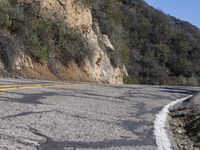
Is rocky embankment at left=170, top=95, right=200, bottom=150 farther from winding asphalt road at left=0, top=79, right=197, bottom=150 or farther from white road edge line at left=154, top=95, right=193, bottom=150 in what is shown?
winding asphalt road at left=0, top=79, right=197, bottom=150

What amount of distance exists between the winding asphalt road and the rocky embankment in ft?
1.50

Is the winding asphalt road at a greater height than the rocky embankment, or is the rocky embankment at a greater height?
the winding asphalt road

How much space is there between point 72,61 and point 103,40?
29.1 feet

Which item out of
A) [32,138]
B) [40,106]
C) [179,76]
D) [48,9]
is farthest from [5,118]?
[179,76]

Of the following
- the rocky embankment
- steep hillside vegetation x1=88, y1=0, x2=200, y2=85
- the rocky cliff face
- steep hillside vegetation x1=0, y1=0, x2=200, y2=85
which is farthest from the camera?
steep hillside vegetation x1=88, y1=0, x2=200, y2=85

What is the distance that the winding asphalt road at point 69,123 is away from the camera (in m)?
7.41

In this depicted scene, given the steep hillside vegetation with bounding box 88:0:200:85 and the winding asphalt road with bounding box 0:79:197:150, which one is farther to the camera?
the steep hillside vegetation with bounding box 88:0:200:85

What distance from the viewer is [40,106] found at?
415 inches

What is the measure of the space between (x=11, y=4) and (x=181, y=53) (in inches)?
1272

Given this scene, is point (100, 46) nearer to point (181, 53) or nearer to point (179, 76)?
point (179, 76)

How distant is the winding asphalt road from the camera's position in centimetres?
741

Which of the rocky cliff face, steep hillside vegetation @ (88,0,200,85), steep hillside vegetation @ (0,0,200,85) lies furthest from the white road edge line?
steep hillside vegetation @ (88,0,200,85)

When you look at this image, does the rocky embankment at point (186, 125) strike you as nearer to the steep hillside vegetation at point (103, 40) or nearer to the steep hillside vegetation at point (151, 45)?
the steep hillside vegetation at point (103, 40)

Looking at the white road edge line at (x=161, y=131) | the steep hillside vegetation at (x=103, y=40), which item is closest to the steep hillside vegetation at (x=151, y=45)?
the steep hillside vegetation at (x=103, y=40)
